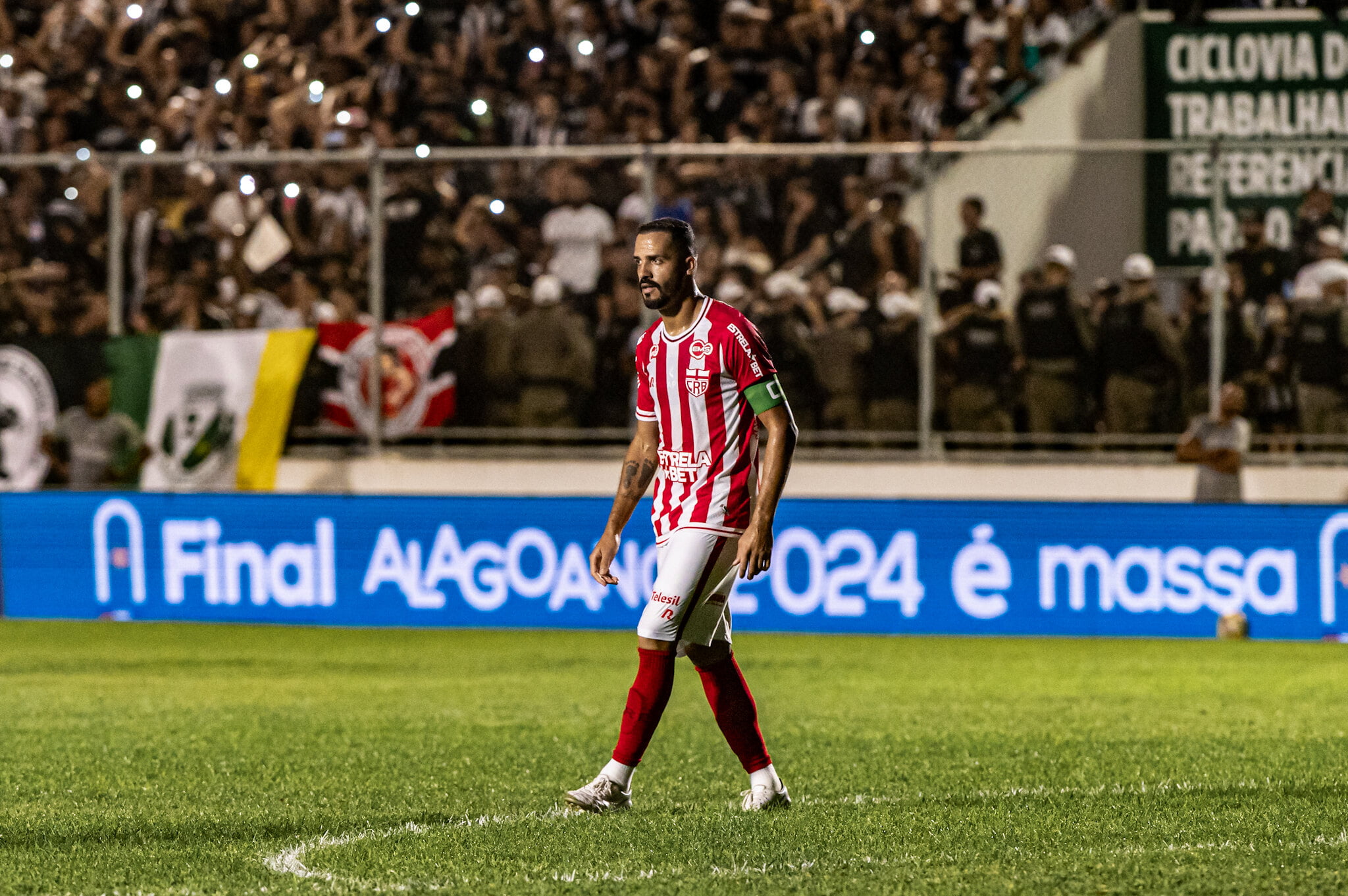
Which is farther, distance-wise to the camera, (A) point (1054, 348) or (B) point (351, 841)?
(A) point (1054, 348)

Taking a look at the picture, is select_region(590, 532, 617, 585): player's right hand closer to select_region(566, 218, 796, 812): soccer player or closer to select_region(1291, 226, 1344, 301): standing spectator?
select_region(566, 218, 796, 812): soccer player

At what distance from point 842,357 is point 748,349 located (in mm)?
8378

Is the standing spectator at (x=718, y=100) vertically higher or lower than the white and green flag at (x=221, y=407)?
higher

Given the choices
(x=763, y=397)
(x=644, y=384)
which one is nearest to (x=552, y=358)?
(x=644, y=384)

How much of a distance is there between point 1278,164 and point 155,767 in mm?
9548

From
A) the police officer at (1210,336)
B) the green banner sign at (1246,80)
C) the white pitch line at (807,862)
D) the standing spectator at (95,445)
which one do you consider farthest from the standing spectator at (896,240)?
the white pitch line at (807,862)

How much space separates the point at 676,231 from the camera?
21.5 feet

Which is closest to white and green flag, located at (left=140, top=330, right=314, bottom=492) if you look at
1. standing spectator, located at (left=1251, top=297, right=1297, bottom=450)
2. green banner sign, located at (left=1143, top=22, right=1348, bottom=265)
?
standing spectator, located at (left=1251, top=297, right=1297, bottom=450)

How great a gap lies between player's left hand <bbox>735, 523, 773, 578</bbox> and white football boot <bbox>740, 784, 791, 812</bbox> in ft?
2.74

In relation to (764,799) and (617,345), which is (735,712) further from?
(617,345)

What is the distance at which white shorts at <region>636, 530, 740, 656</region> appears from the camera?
651 cm

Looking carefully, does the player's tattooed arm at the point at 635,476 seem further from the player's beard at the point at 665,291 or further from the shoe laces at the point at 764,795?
the shoe laces at the point at 764,795

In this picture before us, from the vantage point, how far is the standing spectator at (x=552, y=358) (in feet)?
50.2

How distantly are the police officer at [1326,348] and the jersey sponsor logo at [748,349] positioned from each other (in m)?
8.69
